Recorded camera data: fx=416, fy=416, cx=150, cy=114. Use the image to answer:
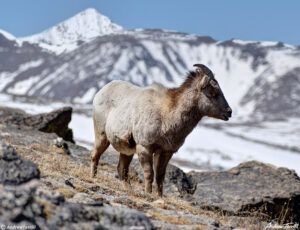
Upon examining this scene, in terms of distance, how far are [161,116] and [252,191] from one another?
7.10 meters

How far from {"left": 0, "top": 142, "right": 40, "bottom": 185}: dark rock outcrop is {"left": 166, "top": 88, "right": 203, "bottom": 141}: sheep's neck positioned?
17.7 feet

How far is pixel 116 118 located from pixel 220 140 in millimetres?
68235

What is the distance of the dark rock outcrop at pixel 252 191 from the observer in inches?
603

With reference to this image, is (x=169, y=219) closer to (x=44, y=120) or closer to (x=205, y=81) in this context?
(x=205, y=81)

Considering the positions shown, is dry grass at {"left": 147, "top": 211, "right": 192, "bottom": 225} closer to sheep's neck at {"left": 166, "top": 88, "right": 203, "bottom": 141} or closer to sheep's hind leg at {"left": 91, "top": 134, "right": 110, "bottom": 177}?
sheep's neck at {"left": 166, "top": 88, "right": 203, "bottom": 141}

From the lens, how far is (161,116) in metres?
11.1

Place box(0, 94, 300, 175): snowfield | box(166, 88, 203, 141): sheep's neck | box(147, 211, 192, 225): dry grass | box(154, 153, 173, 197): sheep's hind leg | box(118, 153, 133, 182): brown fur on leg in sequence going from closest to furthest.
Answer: box(147, 211, 192, 225): dry grass < box(166, 88, 203, 141): sheep's neck < box(154, 153, 173, 197): sheep's hind leg < box(118, 153, 133, 182): brown fur on leg < box(0, 94, 300, 175): snowfield

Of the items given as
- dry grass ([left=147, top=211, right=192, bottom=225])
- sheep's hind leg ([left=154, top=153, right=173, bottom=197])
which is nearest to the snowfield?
sheep's hind leg ([left=154, top=153, right=173, bottom=197])

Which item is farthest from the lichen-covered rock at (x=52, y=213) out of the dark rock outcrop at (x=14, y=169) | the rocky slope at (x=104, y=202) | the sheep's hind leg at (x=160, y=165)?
the sheep's hind leg at (x=160, y=165)

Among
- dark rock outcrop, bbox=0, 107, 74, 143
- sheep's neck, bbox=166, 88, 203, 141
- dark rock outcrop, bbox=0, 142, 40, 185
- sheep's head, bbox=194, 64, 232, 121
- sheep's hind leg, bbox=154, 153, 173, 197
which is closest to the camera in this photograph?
dark rock outcrop, bbox=0, 142, 40, 185

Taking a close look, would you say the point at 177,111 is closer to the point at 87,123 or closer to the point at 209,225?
the point at 209,225

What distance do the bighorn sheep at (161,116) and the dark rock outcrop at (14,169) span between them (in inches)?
203

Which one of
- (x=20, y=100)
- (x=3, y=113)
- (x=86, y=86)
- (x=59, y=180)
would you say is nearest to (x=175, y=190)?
(x=59, y=180)

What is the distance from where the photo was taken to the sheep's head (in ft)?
37.3
